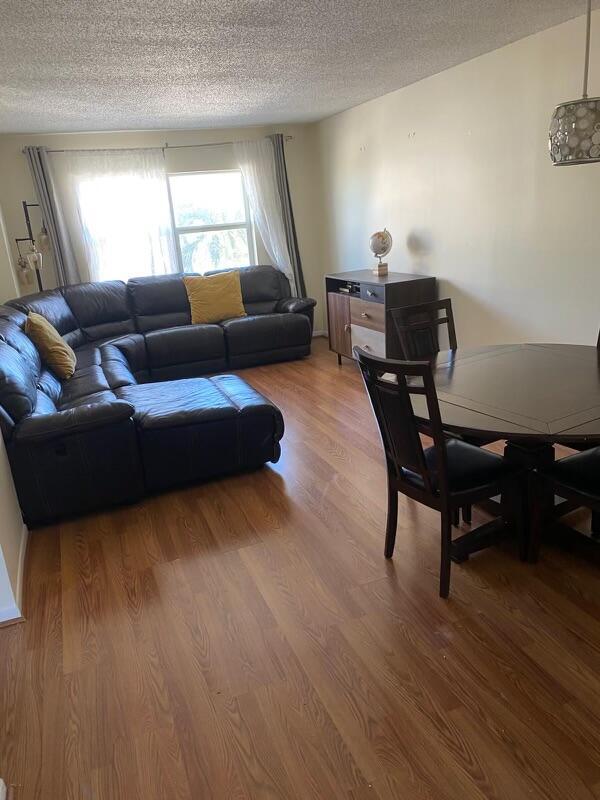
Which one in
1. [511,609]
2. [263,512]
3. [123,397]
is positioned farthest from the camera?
[123,397]

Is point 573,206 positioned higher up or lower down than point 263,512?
higher up

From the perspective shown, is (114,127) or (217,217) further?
(217,217)

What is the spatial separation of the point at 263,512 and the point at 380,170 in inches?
141

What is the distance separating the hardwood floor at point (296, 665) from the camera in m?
1.49

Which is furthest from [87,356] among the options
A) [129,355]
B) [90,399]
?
[90,399]

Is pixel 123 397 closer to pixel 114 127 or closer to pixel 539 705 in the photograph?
pixel 539 705

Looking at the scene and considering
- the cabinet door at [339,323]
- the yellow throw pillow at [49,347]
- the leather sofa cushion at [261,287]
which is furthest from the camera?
the leather sofa cushion at [261,287]

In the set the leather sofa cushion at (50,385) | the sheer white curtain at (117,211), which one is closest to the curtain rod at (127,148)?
the sheer white curtain at (117,211)

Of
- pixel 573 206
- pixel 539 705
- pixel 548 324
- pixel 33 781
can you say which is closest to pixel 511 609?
pixel 539 705

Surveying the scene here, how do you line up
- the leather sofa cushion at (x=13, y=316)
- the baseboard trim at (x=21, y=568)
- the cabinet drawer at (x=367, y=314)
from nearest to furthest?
the baseboard trim at (x=21, y=568) < the leather sofa cushion at (x=13, y=316) < the cabinet drawer at (x=367, y=314)

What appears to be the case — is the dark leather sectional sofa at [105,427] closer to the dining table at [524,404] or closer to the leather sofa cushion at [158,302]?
the leather sofa cushion at [158,302]

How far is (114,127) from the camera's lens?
522 cm

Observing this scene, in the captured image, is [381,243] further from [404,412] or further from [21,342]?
[404,412]

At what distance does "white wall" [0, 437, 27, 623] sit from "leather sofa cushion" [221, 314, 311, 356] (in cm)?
302
